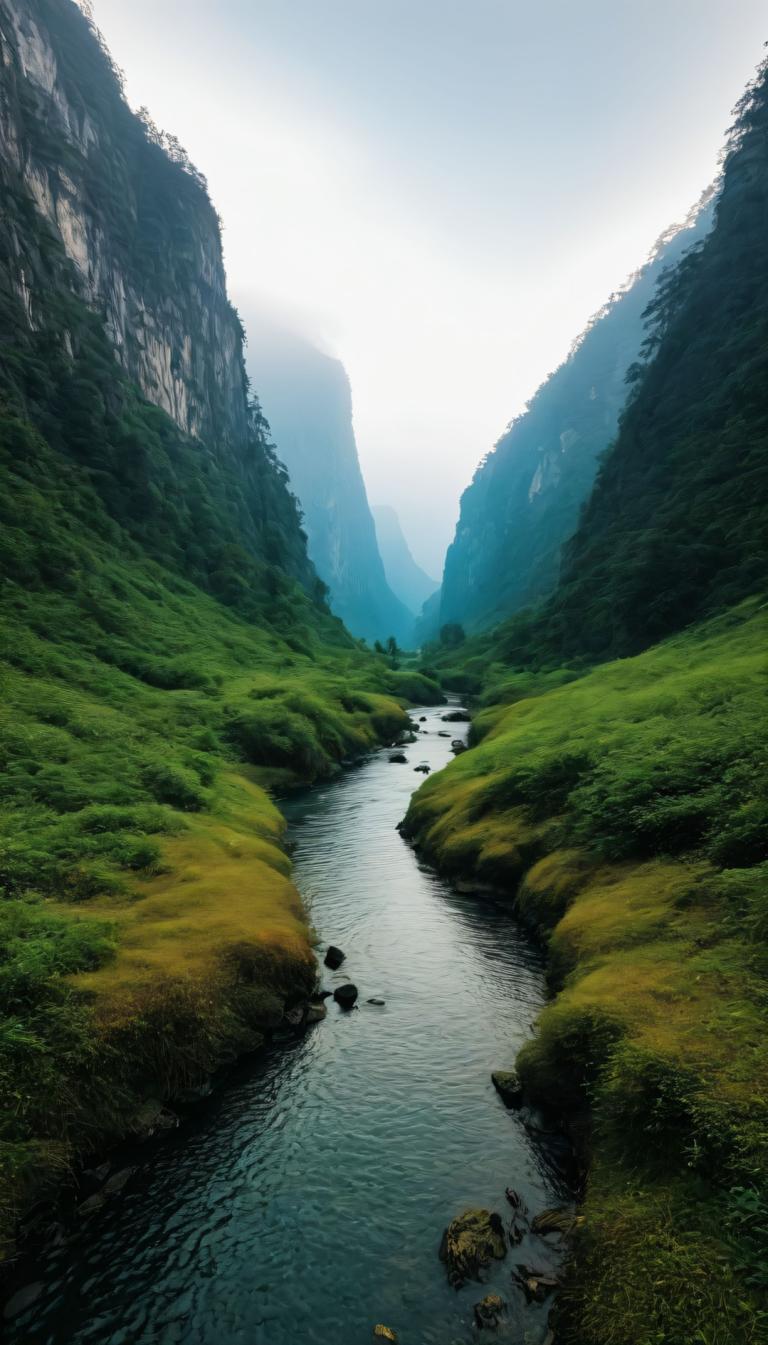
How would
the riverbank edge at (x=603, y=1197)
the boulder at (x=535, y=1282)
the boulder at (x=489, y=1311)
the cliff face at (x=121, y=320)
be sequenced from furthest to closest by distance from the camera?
the cliff face at (x=121, y=320) < the boulder at (x=535, y=1282) < the boulder at (x=489, y=1311) < the riverbank edge at (x=603, y=1197)

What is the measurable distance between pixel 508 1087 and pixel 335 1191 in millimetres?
4536

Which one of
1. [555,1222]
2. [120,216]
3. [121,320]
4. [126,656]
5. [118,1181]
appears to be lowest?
[555,1222]

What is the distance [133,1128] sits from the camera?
1361cm

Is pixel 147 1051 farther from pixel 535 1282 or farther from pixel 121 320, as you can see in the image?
pixel 121 320

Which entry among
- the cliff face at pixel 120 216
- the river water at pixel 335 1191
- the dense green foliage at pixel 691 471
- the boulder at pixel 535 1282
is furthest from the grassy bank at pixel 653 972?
the cliff face at pixel 120 216

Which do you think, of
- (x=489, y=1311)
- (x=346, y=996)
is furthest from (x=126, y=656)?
(x=489, y=1311)

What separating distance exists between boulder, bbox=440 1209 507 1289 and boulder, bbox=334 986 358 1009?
25.6 ft

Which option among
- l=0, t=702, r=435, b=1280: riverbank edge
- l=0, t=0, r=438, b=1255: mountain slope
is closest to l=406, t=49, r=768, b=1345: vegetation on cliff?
l=0, t=702, r=435, b=1280: riverbank edge

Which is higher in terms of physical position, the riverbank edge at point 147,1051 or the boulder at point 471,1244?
the riverbank edge at point 147,1051

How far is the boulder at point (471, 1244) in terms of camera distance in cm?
1078

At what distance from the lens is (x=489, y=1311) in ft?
32.9

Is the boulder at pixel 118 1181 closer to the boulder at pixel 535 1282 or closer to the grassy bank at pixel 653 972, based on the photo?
the boulder at pixel 535 1282

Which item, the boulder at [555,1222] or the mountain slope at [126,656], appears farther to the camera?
the mountain slope at [126,656]

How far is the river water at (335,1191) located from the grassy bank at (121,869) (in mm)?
1467
